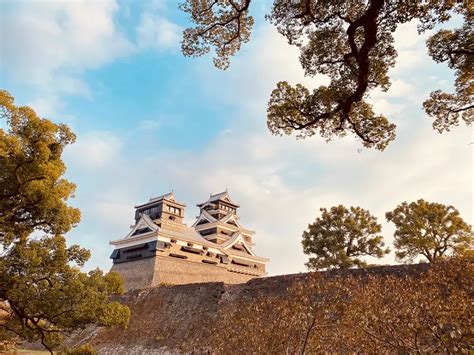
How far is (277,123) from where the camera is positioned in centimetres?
716

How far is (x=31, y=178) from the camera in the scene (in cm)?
752

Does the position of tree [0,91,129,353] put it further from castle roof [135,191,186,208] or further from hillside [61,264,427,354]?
castle roof [135,191,186,208]

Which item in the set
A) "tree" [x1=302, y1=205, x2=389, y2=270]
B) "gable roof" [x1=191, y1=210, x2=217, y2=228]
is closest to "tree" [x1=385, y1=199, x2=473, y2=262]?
"tree" [x1=302, y1=205, x2=389, y2=270]

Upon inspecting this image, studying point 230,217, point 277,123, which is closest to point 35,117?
point 277,123

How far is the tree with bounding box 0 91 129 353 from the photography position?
24.3 ft

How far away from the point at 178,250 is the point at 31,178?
24.3 meters

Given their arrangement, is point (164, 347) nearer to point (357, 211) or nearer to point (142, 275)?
point (357, 211)

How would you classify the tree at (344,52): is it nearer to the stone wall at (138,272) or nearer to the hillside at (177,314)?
the hillside at (177,314)

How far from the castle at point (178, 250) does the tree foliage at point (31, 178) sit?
20.9 meters

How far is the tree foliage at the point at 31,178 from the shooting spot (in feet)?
24.5

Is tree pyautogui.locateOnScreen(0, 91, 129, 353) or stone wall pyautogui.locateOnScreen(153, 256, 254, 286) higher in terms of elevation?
stone wall pyautogui.locateOnScreen(153, 256, 254, 286)

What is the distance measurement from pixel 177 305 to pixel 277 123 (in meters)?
11.5

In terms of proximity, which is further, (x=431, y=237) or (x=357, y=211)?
(x=357, y=211)

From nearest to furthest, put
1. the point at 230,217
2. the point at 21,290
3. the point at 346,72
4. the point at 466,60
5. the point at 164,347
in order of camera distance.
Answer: the point at 466,60 → the point at 346,72 → the point at 21,290 → the point at 164,347 → the point at 230,217
